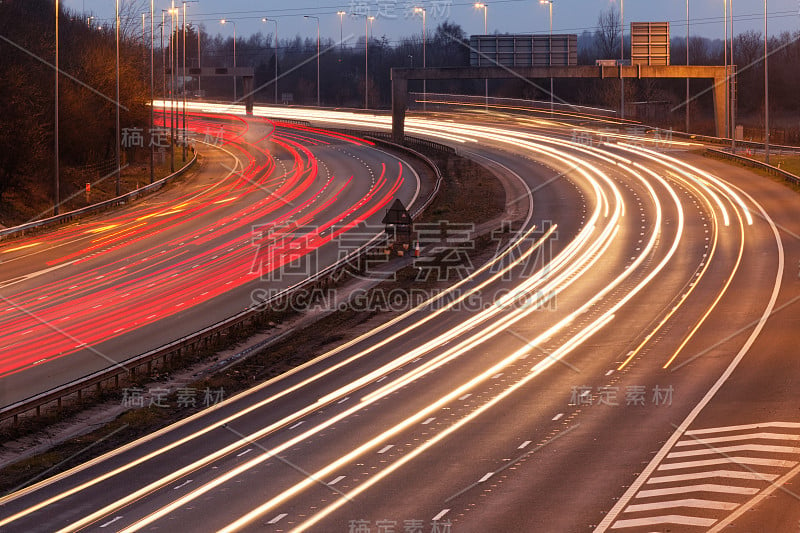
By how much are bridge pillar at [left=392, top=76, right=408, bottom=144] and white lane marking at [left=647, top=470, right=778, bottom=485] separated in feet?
203

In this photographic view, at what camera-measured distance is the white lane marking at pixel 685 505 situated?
Answer: 669 inches

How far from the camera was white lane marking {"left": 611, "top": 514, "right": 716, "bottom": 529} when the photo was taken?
53.1ft

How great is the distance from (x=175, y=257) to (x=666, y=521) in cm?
3059

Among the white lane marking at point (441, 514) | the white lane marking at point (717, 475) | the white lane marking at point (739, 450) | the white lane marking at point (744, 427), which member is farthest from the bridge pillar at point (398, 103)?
the white lane marking at point (441, 514)

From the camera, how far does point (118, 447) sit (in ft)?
72.8

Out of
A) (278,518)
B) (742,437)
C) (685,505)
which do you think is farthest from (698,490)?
(278,518)

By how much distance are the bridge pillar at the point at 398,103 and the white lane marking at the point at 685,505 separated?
63.4m

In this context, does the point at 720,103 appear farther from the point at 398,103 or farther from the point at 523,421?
the point at 523,421

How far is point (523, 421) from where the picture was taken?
23.3 metres

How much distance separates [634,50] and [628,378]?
183ft

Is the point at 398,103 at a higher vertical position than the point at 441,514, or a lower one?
higher

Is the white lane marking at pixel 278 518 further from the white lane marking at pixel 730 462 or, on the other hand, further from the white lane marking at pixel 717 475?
the white lane marking at pixel 730 462

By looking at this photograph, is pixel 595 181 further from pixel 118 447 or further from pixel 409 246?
pixel 118 447

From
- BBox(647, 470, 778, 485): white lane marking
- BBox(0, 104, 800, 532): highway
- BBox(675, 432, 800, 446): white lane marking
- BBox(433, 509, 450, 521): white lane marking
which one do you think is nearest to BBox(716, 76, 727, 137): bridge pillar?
BBox(0, 104, 800, 532): highway
